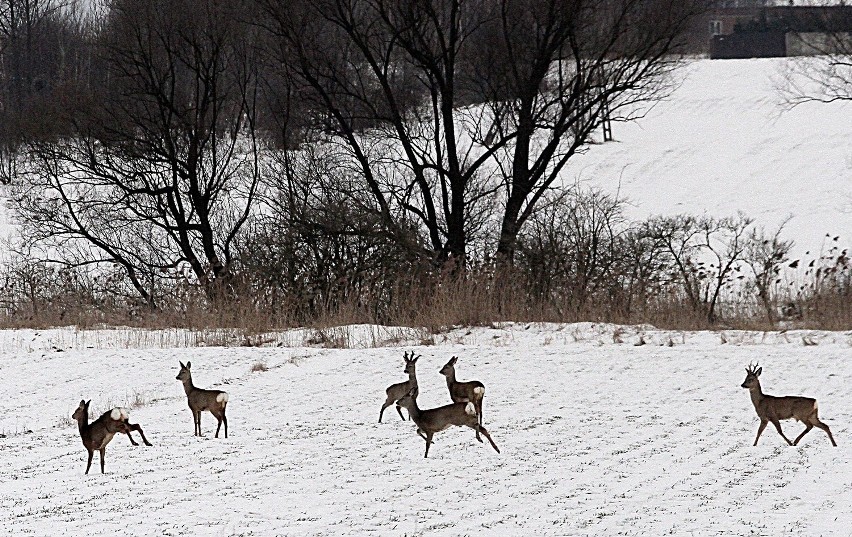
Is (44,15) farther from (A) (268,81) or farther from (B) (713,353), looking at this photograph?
(B) (713,353)

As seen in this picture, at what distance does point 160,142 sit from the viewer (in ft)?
74.4

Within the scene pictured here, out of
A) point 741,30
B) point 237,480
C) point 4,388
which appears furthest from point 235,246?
point 741,30

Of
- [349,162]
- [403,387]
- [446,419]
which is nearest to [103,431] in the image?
[446,419]

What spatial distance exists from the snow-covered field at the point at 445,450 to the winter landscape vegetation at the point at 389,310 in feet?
0.12

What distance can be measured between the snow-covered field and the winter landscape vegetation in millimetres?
37

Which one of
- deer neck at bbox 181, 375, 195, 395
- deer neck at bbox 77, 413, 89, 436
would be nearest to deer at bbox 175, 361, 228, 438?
deer neck at bbox 181, 375, 195, 395

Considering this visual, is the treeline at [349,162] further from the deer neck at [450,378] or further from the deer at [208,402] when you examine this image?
the deer at [208,402]

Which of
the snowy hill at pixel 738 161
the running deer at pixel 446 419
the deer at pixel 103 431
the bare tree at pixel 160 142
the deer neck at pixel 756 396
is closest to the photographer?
the deer at pixel 103 431

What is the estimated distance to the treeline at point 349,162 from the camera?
53.0 feet

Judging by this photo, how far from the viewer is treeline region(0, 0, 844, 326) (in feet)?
53.0

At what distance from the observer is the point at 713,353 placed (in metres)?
11.6

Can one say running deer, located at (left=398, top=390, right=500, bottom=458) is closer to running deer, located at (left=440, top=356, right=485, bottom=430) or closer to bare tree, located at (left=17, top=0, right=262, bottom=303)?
running deer, located at (left=440, top=356, right=485, bottom=430)

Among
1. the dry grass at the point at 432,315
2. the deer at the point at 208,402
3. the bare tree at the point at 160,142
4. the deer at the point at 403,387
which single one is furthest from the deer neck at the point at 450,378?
the bare tree at the point at 160,142

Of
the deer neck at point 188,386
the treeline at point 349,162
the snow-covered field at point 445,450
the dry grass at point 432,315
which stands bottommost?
the snow-covered field at point 445,450
